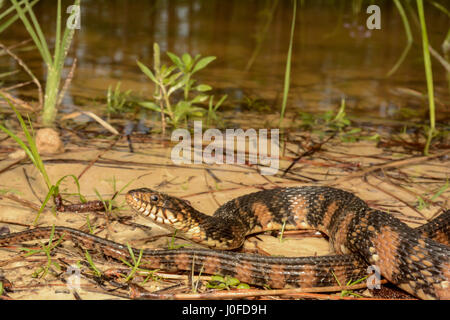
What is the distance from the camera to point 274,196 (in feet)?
14.7

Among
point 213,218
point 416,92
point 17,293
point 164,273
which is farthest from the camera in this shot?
point 416,92

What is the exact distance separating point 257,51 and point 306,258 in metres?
7.58

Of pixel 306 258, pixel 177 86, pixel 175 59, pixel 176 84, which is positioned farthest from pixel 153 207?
pixel 176 84

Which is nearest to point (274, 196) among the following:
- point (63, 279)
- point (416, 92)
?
point (63, 279)

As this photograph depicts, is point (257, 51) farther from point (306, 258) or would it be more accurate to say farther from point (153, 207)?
point (306, 258)

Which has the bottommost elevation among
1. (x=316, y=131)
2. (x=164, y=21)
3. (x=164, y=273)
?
(x=164, y=273)

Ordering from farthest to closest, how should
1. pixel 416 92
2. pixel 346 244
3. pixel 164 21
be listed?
pixel 164 21 < pixel 416 92 < pixel 346 244

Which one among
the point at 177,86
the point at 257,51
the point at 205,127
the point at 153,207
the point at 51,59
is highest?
the point at 257,51

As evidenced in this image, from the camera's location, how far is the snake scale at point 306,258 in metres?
3.33

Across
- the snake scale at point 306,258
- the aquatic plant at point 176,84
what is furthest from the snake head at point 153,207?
the aquatic plant at point 176,84

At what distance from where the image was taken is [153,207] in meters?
3.81

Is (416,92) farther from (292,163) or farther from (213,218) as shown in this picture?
(213,218)

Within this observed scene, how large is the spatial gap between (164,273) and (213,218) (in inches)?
29.6

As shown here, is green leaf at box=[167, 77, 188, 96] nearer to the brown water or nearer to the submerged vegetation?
the submerged vegetation
